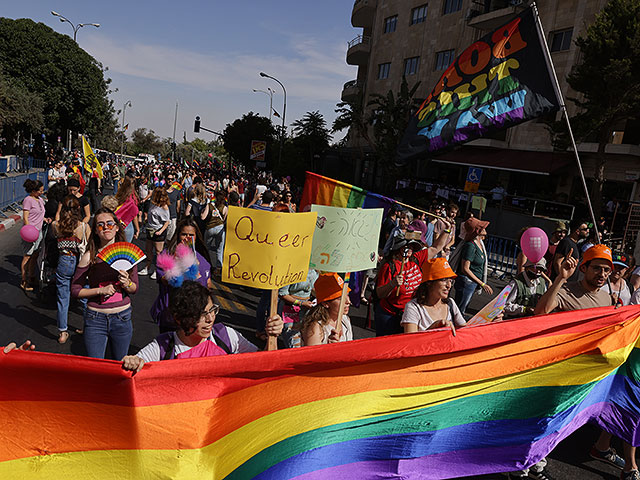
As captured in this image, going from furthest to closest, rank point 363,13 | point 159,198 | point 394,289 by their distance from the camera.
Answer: point 363,13
point 159,198
point 394,289

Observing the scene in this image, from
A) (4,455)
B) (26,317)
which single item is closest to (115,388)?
(4,455)

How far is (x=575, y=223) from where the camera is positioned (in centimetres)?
1903

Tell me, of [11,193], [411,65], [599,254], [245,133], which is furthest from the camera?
[245,133]

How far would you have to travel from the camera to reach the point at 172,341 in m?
2.86

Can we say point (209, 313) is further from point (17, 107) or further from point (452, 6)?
point (17, 107)

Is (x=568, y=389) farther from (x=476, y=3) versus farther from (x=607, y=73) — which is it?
(x=476, y=3)

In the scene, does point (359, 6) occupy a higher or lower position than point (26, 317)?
higher

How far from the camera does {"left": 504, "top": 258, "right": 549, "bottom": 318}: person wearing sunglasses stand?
4895mm

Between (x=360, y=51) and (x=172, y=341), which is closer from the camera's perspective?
(x=172, y=341)

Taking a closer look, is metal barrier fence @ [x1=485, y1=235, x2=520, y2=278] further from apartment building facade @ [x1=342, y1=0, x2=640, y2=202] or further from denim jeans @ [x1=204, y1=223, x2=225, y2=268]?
apartment building facade @ [x1=342, y1=0, x2=640, y2=202]

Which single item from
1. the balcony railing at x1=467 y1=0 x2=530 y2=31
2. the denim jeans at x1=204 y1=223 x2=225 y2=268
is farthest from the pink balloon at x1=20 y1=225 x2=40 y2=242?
the balcony railing at x1=467 y1=0 x2=530 y2=31

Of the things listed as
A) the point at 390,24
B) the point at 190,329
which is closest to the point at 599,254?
the point at 190,329

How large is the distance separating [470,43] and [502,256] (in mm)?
21321

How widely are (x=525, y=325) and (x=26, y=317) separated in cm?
615
